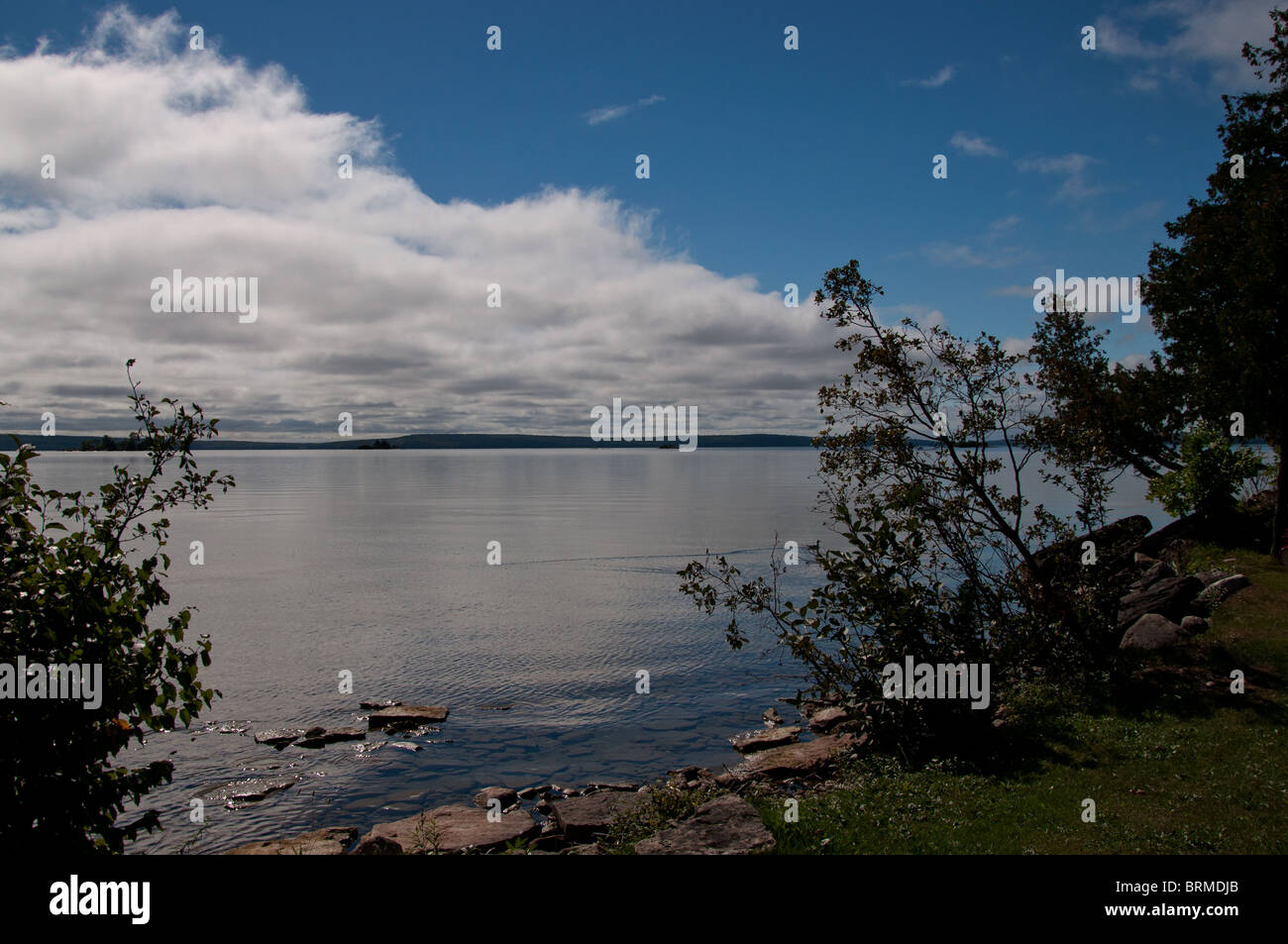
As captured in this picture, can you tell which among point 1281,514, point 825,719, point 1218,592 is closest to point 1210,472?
point 1281,514

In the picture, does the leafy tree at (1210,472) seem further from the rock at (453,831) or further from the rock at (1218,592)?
the rock at (453,831)

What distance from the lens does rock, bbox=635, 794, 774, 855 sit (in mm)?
10023

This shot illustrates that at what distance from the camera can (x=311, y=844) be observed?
13.9 metres

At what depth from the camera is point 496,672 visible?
27.1 meters

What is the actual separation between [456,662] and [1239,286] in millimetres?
28043

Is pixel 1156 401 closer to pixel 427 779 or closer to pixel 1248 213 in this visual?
pixel 1248 213

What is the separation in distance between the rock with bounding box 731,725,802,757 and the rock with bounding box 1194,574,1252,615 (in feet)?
38.1

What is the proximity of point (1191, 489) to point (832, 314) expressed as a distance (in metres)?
22.7

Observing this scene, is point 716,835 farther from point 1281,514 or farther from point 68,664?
point 1281,514

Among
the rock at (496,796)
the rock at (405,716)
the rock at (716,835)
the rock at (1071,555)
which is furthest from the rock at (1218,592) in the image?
the rock at (405,716)

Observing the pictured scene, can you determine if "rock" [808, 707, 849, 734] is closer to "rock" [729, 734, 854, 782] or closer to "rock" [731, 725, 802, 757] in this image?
"rock" [731, 725, 802, 757]

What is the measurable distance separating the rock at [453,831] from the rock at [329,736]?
593 cm

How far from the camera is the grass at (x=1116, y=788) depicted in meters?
10.4
